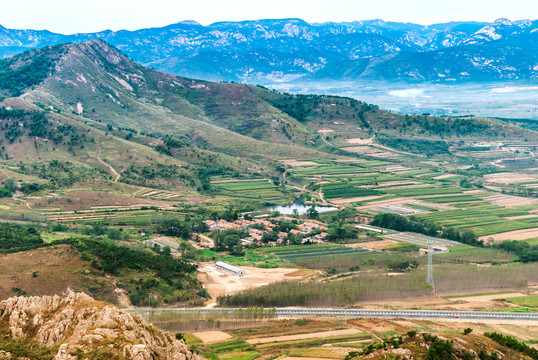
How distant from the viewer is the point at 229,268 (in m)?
89.4

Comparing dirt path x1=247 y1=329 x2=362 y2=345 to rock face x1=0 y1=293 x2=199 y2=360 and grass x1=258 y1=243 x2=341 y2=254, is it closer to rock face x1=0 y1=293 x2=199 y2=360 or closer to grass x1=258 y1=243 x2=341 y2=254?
rock face x1=0 y1=293 x2=199 y2=360

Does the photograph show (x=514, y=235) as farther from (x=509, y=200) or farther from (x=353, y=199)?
(x=353, y=199)

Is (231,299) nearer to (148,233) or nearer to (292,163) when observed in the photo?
(148,233)

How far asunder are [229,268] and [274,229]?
27060 millimetres

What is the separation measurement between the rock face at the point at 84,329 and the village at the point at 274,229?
68189mm

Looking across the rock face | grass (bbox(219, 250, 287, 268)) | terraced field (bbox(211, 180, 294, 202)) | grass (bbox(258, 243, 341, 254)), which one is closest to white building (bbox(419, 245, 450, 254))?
grass (bbox(258, 243, 341, 254))

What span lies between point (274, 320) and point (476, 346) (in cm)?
2875

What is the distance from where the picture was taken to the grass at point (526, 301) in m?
75.9

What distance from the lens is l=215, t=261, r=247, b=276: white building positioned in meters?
87.5

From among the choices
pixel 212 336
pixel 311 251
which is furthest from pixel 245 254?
pixel 212 336

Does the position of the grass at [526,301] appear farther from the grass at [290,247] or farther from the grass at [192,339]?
the grass at [192,339]

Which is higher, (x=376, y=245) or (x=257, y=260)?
(x=376, y=245)

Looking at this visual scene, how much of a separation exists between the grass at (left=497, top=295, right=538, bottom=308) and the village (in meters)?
39.6

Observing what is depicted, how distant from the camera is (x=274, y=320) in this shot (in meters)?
69.2
